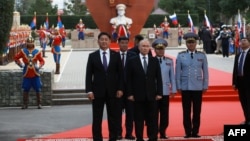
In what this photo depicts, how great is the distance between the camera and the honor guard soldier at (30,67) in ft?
44.4

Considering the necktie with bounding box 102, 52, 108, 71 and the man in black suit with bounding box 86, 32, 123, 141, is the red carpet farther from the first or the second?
the necktie with bounding box 102, 52, 108, 71

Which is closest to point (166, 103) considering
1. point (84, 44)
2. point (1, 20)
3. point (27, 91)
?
point (1, 20)

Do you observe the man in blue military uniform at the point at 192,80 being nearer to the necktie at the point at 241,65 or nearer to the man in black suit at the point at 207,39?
the necktie at the point at 241,65

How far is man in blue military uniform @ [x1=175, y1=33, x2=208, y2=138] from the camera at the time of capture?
9.08 meters

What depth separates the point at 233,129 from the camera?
15.1 feet

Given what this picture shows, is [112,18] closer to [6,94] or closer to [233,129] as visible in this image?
[6,94]

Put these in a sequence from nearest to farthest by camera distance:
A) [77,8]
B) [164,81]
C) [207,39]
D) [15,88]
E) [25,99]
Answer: [164,81], [25,99], [15,88], [207,39], [77,8]

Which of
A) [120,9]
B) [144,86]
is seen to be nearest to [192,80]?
[144,86]

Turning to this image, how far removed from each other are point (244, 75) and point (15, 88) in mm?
6607

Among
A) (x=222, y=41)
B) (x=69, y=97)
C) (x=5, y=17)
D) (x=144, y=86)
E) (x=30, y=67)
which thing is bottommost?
(x=69, y=97)

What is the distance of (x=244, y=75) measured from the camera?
31.8ft

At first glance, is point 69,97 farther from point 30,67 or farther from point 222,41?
point 222,41

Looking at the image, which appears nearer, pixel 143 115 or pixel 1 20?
pixel 143 115

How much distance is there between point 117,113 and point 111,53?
904 mm
